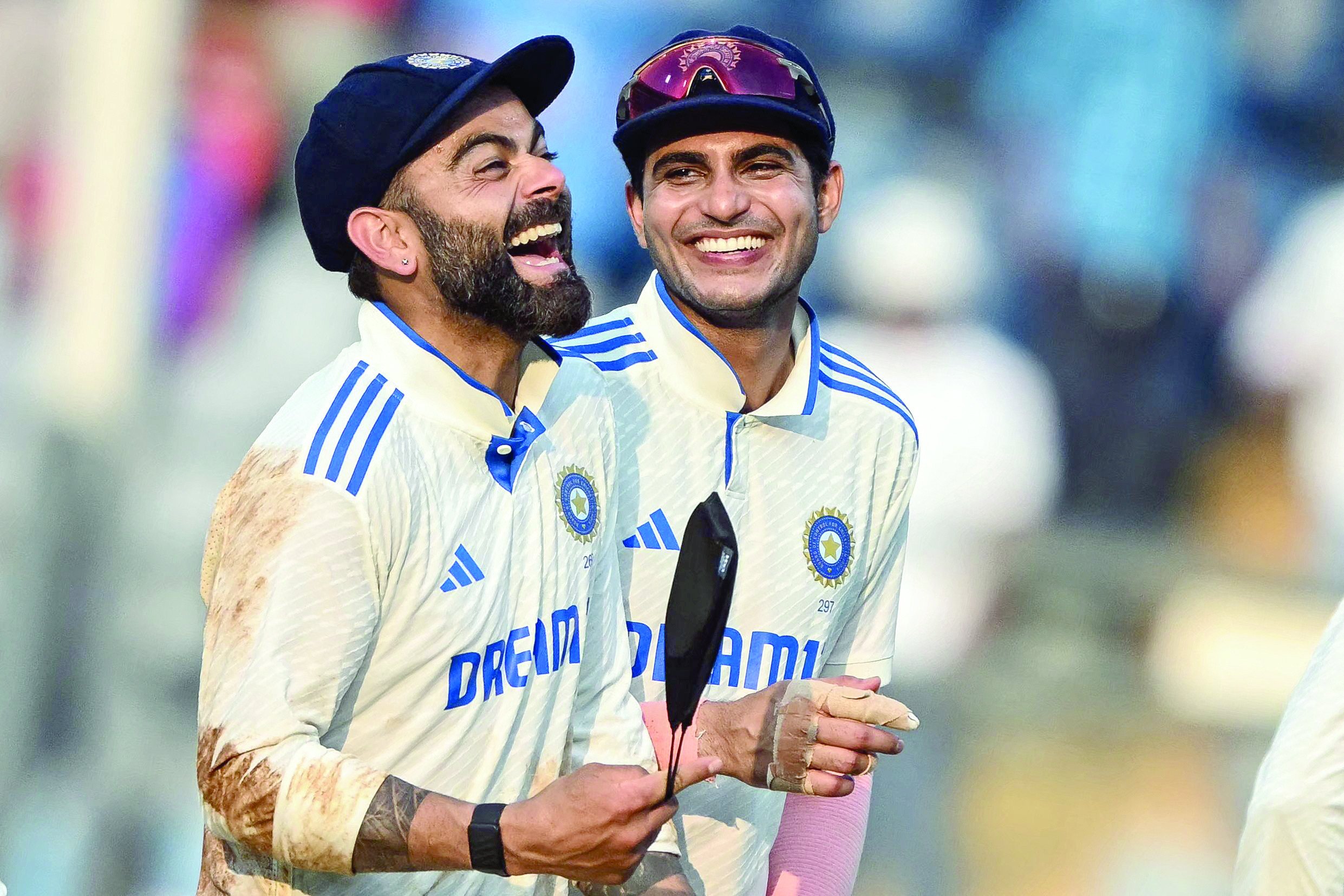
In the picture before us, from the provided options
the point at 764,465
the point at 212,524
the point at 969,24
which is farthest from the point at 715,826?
the point at 969,24

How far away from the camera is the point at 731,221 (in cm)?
320

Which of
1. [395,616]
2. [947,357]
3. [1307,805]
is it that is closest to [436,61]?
[395,616]

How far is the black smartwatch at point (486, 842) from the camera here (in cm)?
217

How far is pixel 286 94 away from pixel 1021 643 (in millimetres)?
3128

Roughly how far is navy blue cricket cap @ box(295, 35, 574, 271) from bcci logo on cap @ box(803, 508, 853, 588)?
1014 millimetres

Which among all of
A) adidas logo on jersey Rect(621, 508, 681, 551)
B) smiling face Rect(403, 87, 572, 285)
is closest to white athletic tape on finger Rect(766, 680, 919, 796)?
adidas logo on jersey Rect(621, 508, 681, 551)

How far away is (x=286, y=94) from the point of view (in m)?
5.99

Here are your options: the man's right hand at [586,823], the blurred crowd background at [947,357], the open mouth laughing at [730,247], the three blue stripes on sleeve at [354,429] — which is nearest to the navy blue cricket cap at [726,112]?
the open mouth laughing at [730,247]


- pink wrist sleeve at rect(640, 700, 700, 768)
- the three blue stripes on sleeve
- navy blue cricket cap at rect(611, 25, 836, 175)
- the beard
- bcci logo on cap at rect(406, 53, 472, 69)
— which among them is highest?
navy blue cricket cap at rect(611, 25, 836, 175)

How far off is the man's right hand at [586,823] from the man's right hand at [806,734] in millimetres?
492

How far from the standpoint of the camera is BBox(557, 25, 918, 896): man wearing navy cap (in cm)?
316

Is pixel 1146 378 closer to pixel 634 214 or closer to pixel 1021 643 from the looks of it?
pixel 1021 643

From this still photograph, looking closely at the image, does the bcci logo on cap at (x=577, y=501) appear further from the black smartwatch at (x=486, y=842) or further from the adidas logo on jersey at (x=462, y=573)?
the black smartwatch at (x=486, y=842)

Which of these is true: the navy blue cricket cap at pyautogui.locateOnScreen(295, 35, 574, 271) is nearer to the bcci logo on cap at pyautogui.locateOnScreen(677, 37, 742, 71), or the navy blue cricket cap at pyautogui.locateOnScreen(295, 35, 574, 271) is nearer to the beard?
the beard
